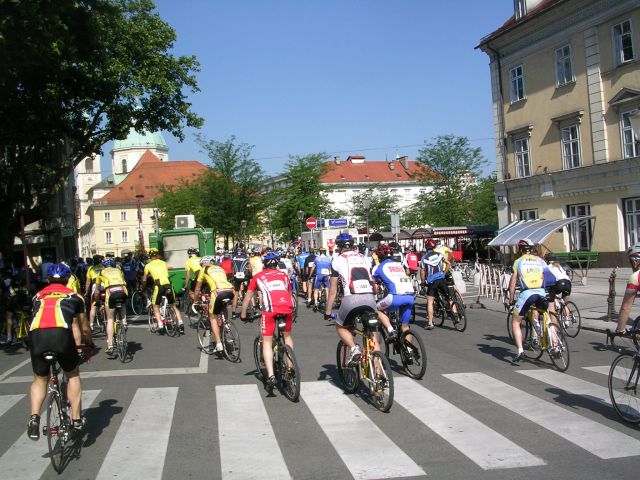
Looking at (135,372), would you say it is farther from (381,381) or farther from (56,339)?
(381,381)

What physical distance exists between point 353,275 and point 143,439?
2.86 metres

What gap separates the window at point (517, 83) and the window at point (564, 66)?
106 inches

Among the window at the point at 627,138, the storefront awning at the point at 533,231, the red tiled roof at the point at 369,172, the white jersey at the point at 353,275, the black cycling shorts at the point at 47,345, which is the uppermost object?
the red tiled roof at the point at 369,172

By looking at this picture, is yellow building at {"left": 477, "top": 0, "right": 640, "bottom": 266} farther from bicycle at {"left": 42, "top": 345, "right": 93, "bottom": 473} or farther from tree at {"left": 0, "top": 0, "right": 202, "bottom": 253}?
bicycle at {"left": 42, "top": 345, "right": 93, "bottom": 473}

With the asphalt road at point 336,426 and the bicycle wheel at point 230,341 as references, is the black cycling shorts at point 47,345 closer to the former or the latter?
the asphalt road at point 336,426

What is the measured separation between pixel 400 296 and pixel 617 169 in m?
20.7

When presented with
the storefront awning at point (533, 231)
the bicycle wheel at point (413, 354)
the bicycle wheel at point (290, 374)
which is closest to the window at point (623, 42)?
the storefront awning at point (533, 231)

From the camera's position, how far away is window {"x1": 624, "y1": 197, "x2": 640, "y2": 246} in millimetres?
25891

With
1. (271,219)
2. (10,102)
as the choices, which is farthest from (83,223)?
(10,102)

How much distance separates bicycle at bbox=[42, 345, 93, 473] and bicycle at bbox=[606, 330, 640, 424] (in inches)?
200

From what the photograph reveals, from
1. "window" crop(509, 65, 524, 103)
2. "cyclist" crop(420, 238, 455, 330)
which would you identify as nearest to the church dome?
"window" crop(509, 65, 524, 103)

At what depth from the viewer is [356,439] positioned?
20.0 feet

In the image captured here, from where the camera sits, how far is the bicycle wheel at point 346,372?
25.7 ft

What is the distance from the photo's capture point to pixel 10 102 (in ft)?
66.4
